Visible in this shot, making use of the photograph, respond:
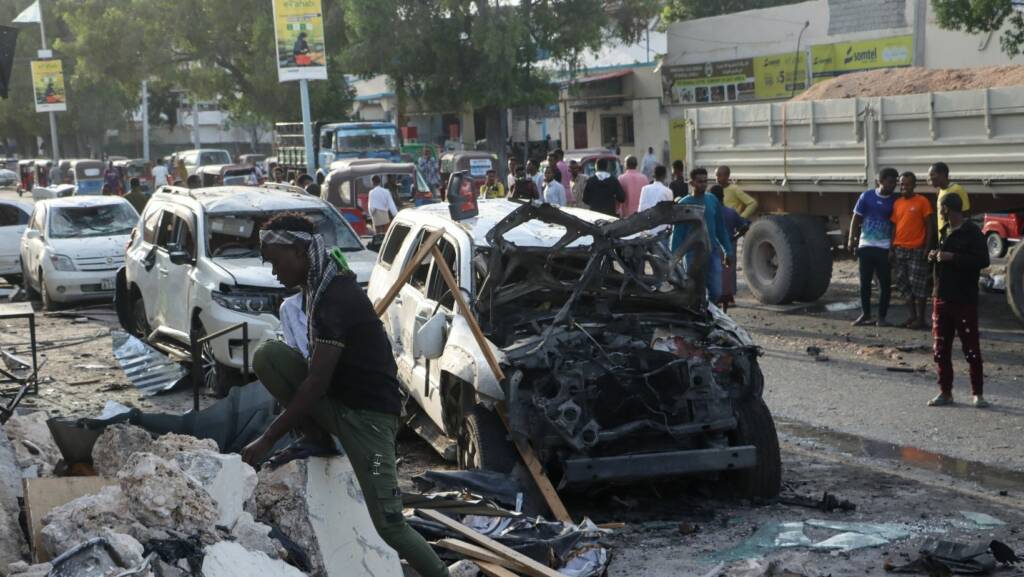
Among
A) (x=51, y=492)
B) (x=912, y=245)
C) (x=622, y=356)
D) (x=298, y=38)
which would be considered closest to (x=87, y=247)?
(x=298, y=38)

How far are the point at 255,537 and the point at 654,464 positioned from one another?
254cm

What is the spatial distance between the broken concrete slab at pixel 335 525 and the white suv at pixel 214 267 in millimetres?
4793

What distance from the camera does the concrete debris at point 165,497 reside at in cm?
493

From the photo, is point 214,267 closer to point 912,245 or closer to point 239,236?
point 239,236

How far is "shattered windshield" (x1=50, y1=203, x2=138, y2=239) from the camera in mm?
17828

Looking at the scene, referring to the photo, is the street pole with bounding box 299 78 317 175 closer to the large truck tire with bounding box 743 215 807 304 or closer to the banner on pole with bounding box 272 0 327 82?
the banner on pole with bounding box 272 0 327 82

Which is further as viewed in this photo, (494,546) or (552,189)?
(552,189)

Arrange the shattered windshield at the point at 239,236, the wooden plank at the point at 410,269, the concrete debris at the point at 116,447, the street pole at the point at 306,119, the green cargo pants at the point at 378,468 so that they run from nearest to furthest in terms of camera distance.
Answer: the green cargo pants at the point at 378,468 < the concrete debris at the point at 116,447 < the wooden plank at the point at 410,269 < the shattered windshield at the point at 239,236 < the street pole at the point at 306,119

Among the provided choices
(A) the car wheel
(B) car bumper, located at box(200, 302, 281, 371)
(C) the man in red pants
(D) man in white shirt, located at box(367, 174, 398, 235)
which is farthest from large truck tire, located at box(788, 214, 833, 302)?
(A) the car wheel

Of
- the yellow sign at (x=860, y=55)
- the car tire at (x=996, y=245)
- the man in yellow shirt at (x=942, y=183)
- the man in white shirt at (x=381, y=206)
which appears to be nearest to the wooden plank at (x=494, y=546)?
the man in yellow shirt at (x=942, y=183)

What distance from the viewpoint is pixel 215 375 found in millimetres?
10977

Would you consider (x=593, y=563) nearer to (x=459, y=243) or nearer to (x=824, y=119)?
(x=459, y=243)

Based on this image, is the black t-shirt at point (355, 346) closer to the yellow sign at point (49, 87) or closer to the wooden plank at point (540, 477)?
the wooden plank at point (540, 477)

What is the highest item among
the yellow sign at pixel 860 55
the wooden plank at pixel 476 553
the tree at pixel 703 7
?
the tree at pixel 703 7
